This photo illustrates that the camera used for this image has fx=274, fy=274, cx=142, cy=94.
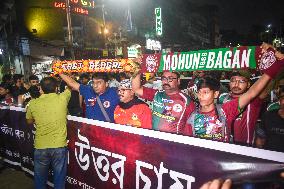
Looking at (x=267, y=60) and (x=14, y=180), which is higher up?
(x=267, y=60)

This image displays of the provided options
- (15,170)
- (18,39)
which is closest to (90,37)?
(18,39)

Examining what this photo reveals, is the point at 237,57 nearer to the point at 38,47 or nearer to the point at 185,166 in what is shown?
the point at 185,166

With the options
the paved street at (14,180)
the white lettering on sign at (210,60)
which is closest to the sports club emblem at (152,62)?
the white lettering on sign at (210,60)

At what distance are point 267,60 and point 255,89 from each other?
0.52 m

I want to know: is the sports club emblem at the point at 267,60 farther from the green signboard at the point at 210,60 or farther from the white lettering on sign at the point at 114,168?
the white lettering on sign at the point at 114,168

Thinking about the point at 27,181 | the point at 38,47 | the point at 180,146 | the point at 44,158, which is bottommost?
the point at 27,181

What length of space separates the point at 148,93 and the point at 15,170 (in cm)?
389

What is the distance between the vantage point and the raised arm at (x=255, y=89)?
134 inches

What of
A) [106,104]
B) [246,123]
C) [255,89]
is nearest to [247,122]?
[246,123]

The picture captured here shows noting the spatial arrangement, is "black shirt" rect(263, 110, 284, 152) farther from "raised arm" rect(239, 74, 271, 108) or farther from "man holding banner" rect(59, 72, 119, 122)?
"man holding banner" rect(59, 72, 119, 122)

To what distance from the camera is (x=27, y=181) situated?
597 cm

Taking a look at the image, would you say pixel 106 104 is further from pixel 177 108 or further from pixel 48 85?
pixel 177 108

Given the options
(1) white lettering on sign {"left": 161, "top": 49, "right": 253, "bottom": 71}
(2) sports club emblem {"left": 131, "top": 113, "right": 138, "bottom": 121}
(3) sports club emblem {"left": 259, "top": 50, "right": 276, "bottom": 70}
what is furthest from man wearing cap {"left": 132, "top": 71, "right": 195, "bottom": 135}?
(3) sports club emblem {"left": 259, "top": 50, "right": 276, "bottom": 70}

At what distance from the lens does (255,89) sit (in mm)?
3574
